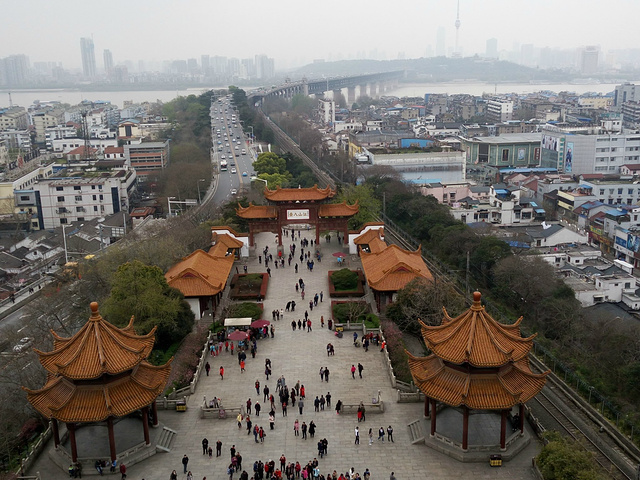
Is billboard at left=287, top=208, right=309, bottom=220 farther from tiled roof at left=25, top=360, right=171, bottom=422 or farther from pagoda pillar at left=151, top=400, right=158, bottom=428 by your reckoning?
tiled roof at left=25, top=360, right=171, bottom=422

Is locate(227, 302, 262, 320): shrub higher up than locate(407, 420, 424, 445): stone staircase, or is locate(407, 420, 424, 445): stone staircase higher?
locate(227, 302, 262, 320): shrub

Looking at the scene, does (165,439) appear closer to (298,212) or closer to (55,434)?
(55,434)

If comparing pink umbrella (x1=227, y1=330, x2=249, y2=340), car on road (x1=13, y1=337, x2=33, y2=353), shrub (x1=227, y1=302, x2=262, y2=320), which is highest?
pink umbrella (x1=227, y1=330, x2=249, y2=340)

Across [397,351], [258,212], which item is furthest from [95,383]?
[258,212]

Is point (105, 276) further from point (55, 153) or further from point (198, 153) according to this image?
point (55, 153)

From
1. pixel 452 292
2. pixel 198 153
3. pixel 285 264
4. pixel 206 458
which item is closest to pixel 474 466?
pixel 206 458

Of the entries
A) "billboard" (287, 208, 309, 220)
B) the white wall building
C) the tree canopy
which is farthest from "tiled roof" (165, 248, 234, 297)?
the white wall building

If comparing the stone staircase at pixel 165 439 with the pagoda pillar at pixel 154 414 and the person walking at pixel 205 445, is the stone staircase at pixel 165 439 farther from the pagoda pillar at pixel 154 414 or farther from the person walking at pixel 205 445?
the person walking at pixel 205 445
